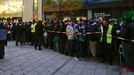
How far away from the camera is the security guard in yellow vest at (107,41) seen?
1179 cm

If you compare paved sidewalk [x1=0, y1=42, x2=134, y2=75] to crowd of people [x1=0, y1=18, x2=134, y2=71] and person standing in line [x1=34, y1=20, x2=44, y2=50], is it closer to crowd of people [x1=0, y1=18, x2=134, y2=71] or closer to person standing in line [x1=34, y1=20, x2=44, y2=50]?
crowd of people [x1=0, y1=18, x2=134, y2=71]

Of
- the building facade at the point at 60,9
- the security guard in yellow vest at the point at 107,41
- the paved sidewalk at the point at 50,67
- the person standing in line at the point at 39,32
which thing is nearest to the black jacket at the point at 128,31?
the security guard in yellow vest at the point at 107,41

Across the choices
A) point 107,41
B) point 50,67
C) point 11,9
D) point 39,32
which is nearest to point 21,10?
point 11,9

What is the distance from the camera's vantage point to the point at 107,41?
11.8m

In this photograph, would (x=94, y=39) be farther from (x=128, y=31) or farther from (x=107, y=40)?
(x=128, y=31)

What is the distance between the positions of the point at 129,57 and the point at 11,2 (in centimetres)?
4449

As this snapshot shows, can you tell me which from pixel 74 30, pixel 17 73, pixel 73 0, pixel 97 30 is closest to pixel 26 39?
pixel 74 30

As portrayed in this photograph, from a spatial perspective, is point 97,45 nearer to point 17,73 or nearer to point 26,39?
point 17,73

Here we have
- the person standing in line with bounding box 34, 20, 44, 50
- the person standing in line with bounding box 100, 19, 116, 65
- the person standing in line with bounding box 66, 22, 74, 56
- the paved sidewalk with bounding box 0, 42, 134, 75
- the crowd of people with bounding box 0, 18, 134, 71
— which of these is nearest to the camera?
the paved sidewalk with bounding box 0, 42, 134, 75

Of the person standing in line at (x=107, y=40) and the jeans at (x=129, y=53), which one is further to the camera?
the person standing in line at (x=107, y=40)

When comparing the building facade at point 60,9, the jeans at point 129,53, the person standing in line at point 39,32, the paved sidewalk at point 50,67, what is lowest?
the paved sidewalk at point 50,67

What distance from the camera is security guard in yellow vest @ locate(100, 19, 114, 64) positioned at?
11.8 meters

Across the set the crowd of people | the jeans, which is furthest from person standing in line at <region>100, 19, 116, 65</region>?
the jeans

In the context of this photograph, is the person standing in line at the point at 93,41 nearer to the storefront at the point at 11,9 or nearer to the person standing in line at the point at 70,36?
the person standing in line at the point at 70,36
